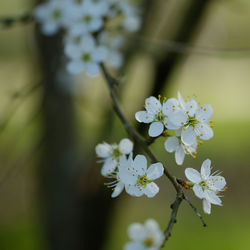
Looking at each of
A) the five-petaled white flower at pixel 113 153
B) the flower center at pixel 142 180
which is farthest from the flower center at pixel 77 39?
the flower center at pixel 142 180

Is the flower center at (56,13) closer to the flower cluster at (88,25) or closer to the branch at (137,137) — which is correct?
the flower cluster at (88,25)

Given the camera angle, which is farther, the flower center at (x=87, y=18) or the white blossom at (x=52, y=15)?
the white blossom at (x=52, y=15)

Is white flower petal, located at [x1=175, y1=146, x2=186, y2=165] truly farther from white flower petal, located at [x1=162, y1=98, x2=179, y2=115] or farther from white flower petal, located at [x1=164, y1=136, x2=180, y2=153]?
white flower petal, located at [x1=162, y1=98, x2=179, y2=115]

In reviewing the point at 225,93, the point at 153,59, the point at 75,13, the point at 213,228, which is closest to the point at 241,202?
the point at 213,228

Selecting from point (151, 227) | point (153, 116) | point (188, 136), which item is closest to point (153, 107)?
point (153, 116)

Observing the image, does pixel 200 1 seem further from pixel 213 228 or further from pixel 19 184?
pixel 19 184

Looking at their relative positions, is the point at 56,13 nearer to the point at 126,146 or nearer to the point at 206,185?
the point at 126,146

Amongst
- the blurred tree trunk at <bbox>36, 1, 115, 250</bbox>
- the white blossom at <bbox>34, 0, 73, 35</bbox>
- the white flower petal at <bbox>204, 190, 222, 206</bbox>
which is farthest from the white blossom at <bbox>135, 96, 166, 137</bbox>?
the blurred tree trunk at <bbox>36, 1, 115, 250</bbox>
